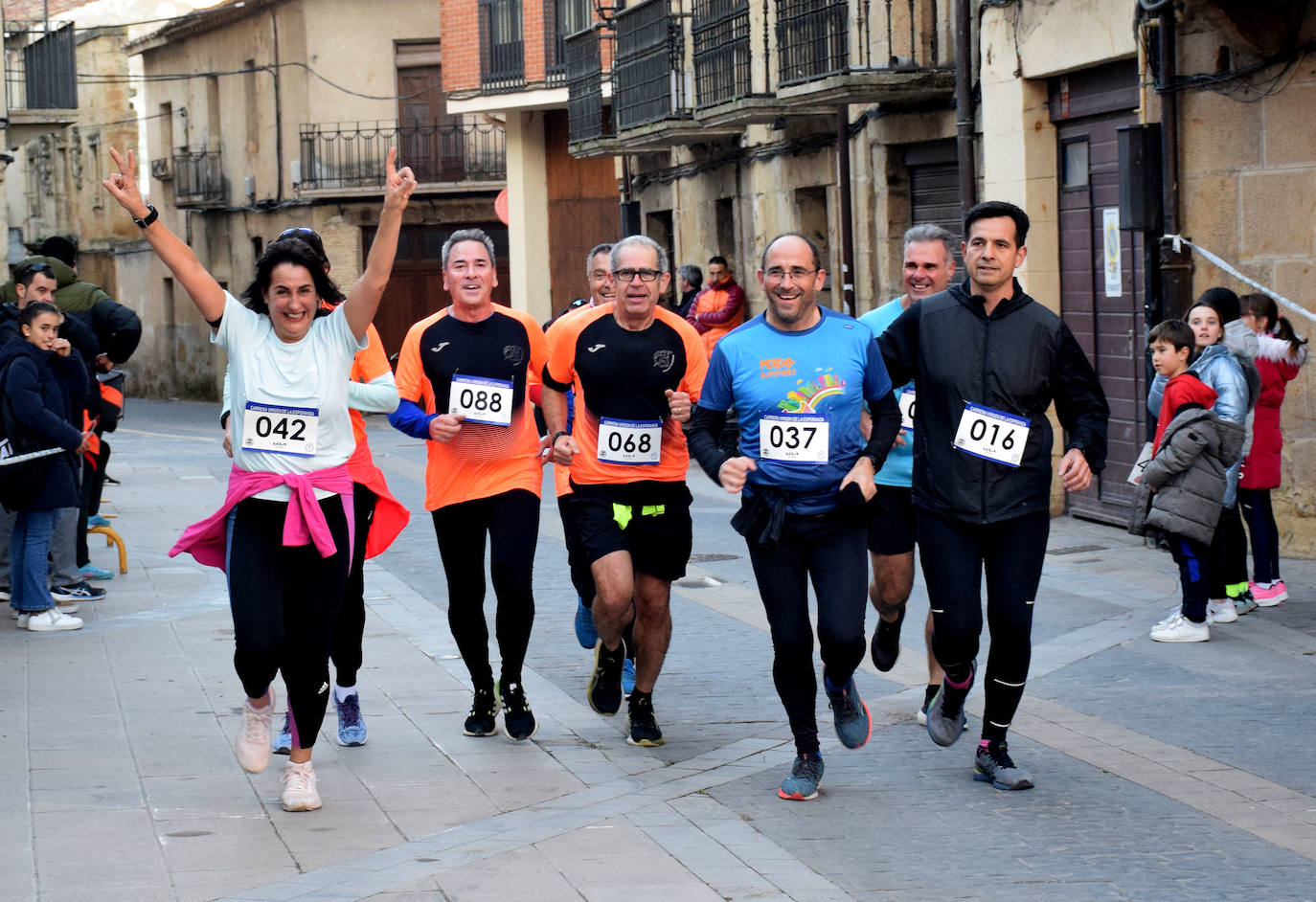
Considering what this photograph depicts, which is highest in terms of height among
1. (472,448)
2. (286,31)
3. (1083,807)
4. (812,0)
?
(286,31)

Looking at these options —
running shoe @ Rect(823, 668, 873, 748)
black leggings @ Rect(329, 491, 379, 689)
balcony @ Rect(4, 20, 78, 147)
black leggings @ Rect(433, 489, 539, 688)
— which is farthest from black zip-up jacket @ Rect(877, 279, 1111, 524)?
balcony @ Rect(4, 20, 78, 147)

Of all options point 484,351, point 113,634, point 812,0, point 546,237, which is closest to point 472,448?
point 484,351

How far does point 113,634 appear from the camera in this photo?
33.0ft

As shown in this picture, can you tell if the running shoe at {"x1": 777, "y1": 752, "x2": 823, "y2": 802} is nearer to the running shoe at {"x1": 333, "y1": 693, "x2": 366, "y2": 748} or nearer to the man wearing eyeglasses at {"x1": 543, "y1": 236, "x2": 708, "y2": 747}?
the man wearing eyeglasses at {"x1": 543, "y1": 236, "x2": 708, "y2": 747}

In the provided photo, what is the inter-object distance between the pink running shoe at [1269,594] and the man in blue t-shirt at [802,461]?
14.7 ft

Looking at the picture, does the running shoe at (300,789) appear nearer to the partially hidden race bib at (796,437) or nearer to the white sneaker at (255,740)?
the white sneaker at (255,740)

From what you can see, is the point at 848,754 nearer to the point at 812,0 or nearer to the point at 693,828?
the point at 693,828

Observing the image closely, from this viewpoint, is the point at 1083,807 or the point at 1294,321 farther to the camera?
the point at 1294,321

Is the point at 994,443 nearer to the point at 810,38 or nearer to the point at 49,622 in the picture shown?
the point at 49,622

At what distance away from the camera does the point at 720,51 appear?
22.1 m

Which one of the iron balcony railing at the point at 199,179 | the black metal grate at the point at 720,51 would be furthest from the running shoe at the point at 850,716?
the iron balcony railing at the point at 199,179

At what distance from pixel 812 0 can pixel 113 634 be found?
1100 cm

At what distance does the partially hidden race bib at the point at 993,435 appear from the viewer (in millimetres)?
6340

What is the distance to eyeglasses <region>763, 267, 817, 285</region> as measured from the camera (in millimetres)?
6383
